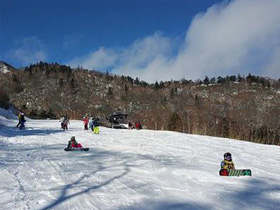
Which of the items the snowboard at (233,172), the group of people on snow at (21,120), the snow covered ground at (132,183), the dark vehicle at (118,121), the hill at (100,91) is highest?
the hill at (100,91)

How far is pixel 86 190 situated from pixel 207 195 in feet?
7.05

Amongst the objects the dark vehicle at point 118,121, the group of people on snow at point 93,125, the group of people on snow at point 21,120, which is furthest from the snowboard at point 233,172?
the dark vehicle at point 118,121

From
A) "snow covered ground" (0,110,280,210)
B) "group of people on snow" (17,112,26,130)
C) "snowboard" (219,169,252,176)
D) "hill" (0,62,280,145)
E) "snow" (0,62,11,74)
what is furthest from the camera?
"snow" (0,62,11,74)

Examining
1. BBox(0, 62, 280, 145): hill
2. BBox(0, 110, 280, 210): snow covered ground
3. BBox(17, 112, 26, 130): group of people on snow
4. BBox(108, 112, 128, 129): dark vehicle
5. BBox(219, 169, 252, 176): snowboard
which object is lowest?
BBox(0, 110, 280, 210): snow covered ground

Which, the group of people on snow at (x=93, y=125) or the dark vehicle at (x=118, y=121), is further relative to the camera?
the dark vehicle at (x=118, y=121)

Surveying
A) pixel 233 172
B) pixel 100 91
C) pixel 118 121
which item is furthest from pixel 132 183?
pixel 100 91

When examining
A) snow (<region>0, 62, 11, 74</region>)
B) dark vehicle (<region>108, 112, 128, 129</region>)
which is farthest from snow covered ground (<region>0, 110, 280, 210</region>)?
snow (<region>0, 62, 11, 74</region>)

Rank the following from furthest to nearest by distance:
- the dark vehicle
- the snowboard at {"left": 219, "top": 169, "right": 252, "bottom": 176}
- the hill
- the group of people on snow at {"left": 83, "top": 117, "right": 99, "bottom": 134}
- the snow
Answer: the snow
the hill
the dark vehicle
the group of people on snow at {"left": 83, "top": 117, "right": 99, "bottom": 134}
the snowboard at {"left": 219, "top": 169, "right": 252, "bottom": 176}

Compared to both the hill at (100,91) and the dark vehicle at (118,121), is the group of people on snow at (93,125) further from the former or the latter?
the hill at (100,91)

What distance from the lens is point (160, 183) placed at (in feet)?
18.9

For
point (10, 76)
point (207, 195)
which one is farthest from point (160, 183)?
point (10, 76)

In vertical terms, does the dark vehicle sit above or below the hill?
below

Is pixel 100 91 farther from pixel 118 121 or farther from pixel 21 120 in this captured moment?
pixel 21 120

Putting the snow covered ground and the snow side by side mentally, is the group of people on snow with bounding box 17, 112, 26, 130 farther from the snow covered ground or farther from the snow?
the snow
